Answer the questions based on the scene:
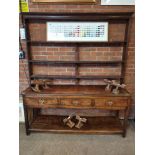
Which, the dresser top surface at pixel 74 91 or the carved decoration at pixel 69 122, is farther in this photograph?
the carved decoration at pixel 69 122

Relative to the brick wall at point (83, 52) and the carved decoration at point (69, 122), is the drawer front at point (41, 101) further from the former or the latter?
the brick wall at point (83, 52)

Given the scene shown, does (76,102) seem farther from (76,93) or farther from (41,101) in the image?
(41,101)

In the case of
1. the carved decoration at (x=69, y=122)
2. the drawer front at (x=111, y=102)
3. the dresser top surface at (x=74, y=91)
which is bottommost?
the carved decoration at (x=69, y=122)

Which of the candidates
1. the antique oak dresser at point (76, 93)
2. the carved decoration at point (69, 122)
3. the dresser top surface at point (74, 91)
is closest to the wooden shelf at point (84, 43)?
the antique oak dresser at point (76, 93)

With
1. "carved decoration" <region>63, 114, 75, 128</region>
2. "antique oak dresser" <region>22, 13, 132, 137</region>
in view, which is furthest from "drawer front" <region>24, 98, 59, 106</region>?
"carved decoration" <region>63, 114, 75, 128</region>

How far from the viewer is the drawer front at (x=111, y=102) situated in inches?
82.5

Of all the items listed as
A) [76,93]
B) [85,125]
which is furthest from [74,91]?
[85,125]

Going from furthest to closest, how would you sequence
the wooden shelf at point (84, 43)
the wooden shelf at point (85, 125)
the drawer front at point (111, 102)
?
the wooden shelf at point (84, 43) < the wooden shelf at point (85, 125) < the drawer front at point (111, 102)

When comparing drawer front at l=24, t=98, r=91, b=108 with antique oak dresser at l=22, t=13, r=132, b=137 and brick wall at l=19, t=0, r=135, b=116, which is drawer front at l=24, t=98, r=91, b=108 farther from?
brick wall at l=19, t=0, r=135, b=116

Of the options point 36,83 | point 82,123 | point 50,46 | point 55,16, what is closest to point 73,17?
point 55,16

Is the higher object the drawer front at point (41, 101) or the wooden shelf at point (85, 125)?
the drawer front at point (41, 101)

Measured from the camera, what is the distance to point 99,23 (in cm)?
232

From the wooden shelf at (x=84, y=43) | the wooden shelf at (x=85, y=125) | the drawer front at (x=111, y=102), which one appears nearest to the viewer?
the drawer front at (x=111, y=102)

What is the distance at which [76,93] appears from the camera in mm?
2121
